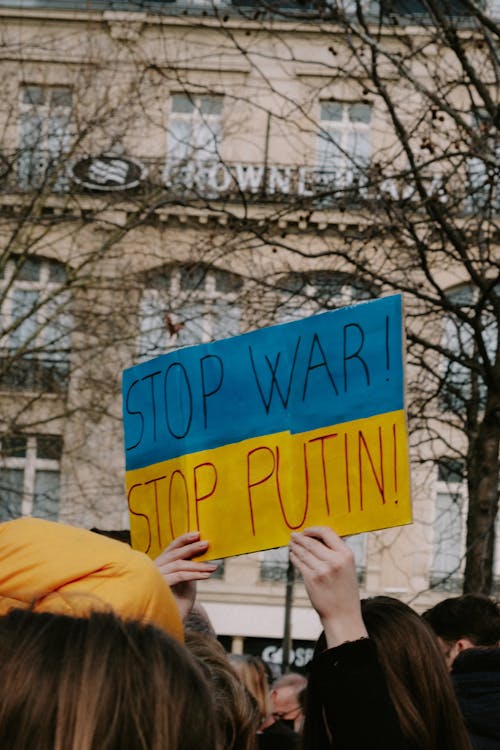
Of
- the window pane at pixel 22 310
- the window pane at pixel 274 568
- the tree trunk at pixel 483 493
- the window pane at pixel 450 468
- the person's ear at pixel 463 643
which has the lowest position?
the person's ear at pixel 463 643

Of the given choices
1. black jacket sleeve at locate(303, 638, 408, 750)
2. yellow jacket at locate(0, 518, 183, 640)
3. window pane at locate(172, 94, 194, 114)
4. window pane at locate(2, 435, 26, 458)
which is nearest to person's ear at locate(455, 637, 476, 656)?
black jacket sleeve at locate(303, 638, 408, 750)

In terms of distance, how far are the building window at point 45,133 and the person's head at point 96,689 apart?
14.9 metres

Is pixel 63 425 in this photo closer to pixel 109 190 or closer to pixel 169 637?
pixel 109 190

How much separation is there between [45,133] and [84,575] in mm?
14737

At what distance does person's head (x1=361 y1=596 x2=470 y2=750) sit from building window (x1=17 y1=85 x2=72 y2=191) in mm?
14055

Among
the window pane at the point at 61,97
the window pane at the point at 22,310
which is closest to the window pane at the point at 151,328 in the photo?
the window pane at the point at 22,310

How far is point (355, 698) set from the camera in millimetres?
2098

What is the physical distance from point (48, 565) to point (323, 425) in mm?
1022

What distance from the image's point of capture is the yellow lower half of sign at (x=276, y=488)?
2.83 m

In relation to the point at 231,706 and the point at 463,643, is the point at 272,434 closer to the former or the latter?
the point at 231,706

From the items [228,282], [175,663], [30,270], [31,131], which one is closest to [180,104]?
[30,270]

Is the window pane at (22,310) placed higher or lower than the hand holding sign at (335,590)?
higher

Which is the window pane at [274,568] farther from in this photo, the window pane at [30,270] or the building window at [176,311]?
the building window at [176,311]

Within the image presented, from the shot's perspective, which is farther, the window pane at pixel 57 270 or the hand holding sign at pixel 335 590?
the window pane at pixel 57 270
